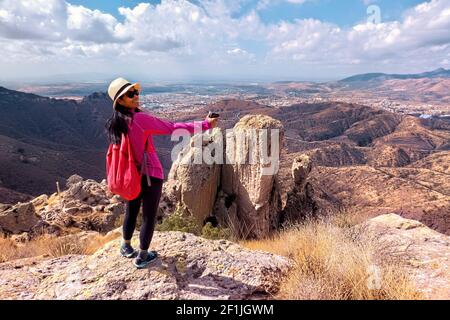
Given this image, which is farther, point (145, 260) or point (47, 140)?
point (47, 140)

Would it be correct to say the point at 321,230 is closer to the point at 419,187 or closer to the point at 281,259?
the point at 281,259

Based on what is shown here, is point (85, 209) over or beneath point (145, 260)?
beneath

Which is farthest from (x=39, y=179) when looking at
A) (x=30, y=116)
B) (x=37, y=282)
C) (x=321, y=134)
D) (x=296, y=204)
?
(x=321, y=134)

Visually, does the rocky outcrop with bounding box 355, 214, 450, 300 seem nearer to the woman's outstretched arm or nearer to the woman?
the woman's outstretched arm

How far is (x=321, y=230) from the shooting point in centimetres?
568

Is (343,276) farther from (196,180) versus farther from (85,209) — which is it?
(85,209)

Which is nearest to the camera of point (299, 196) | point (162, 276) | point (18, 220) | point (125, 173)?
point (125, 173)

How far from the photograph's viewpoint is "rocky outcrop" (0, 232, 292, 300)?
422 cm

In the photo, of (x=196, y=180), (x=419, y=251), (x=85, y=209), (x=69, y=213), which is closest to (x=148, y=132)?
(x=419, y=251)

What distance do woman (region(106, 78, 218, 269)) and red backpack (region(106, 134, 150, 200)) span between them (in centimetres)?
10

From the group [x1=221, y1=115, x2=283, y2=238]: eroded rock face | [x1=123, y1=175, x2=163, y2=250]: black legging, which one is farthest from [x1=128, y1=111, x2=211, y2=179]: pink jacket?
[x1=221, y1=115, x2=283, y2=238]: eroded rock face

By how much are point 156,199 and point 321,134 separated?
14154 centimetres

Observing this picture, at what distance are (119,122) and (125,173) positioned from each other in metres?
0.61

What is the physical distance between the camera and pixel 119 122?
4227 mm
